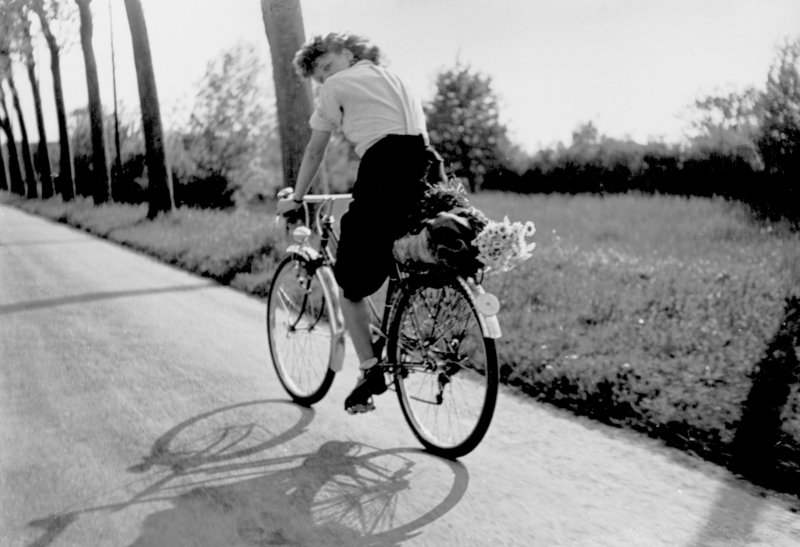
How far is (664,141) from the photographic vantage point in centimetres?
3472

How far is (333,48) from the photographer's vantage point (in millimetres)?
4391

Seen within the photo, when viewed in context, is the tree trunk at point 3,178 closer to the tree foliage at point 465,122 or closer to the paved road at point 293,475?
the tree foliage at point 465,122

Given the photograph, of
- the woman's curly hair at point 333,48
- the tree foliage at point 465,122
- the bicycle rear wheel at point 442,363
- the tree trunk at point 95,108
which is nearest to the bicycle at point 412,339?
the bicycle rear wheel at point 442,363

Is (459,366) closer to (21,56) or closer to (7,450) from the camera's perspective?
(7,450)

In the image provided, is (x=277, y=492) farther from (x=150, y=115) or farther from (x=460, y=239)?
(x=150, y=115)

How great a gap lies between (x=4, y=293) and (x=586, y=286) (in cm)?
674

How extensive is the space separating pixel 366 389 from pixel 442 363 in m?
0.48

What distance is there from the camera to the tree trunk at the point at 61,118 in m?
34.4

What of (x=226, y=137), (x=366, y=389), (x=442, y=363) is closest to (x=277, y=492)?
(x=366, y=389)

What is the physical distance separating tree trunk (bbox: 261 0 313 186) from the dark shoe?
7.39m

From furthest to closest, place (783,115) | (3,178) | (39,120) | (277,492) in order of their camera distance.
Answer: (3,178) < (39,120) < (783,115) < (277,492)

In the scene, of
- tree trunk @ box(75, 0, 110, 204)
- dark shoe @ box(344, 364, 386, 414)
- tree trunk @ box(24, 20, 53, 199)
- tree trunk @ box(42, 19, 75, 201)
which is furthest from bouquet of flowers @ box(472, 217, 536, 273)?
tree trunk @ box(24, 20, 53, 199)

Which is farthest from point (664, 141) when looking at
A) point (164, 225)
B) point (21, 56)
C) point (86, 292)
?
point (86, 292)

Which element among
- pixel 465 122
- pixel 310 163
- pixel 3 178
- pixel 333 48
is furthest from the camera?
pixel 3 178
